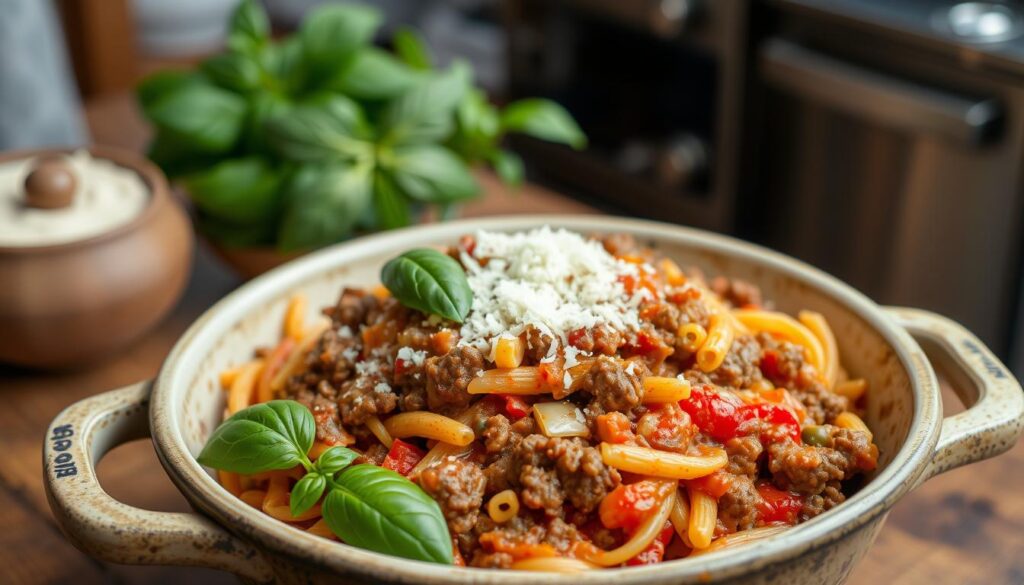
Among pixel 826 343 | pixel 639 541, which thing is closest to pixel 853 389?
pixel 826 343

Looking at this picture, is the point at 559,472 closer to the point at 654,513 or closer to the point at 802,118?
the point at 654,513

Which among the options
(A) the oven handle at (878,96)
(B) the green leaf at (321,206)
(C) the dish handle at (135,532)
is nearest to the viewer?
(C) the dish handle at (135,532)

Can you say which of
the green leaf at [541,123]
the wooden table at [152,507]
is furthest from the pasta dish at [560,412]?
the green leaf at [541,123]

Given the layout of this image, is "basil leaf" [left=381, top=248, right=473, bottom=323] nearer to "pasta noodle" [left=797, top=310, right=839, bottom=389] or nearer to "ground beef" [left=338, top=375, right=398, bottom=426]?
"ground beef" [left=338, top=375, right=398, bottom=426]

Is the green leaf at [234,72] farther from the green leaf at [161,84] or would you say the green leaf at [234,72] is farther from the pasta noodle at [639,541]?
the pasta noodle at [639,541]

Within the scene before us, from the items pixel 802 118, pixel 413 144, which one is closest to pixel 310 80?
pixel 413 144

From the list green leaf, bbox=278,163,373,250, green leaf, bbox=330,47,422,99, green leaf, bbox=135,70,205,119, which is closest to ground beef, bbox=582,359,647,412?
green leaf, bbox=278,163,373,250
